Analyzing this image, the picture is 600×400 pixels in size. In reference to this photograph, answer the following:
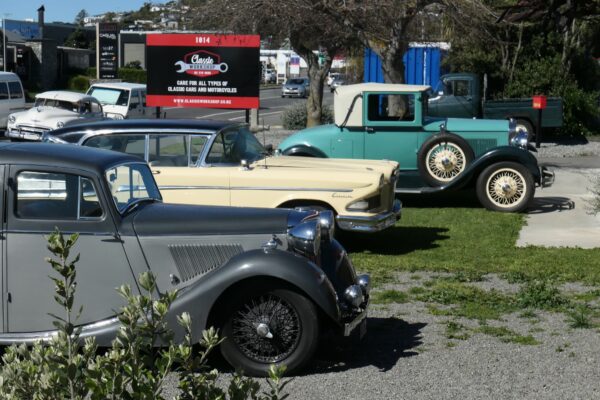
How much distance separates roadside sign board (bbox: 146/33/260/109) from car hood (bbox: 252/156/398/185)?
8181 millimetres

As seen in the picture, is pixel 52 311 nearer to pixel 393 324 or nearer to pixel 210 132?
pixel 393 324

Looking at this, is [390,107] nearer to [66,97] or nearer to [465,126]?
[465,126]

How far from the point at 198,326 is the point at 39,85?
1961 inches

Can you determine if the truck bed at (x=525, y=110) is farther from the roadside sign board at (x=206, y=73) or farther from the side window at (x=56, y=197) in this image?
the side window at (x=56, y=197)

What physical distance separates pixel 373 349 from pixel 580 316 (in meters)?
1.92

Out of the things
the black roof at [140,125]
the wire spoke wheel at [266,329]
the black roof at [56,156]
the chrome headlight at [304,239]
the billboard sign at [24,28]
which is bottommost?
the wire spoke wheel at [266,329]

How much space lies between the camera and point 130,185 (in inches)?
267

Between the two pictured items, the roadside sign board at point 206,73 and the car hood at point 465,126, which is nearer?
the car hood at point 465,126

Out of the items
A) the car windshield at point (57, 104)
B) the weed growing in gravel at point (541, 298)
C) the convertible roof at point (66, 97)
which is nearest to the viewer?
the weed growing in gravel at point (541, 298)

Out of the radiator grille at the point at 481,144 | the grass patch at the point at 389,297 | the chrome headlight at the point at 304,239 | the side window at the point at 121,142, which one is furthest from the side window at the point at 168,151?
the radiator grille at the point at 481,144

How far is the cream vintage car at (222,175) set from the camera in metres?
10.3

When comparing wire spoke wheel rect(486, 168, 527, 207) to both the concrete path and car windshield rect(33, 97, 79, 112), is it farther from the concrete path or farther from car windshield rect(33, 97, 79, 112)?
car windshield rect(33, 97, 79, 112)

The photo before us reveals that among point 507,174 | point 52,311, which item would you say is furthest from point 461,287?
point 507,174

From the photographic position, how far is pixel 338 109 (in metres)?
14.4
